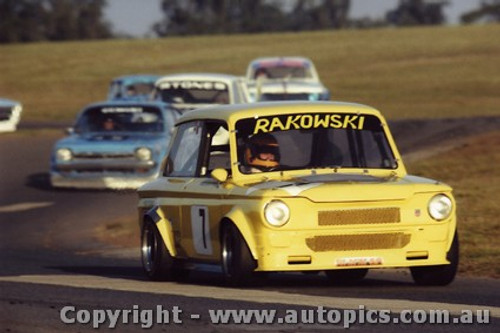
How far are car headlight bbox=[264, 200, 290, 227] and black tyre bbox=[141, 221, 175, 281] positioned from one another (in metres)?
1.77

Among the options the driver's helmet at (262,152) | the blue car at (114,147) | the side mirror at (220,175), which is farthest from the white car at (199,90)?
the side mirror at (220,175)

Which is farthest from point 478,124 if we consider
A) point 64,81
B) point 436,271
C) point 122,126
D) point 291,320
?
point 64,81

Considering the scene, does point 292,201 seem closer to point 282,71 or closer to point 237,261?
point 237,261

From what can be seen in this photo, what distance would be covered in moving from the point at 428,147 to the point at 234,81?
Result: 3691 millimetres

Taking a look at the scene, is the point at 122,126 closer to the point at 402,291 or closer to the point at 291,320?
the point at 402,291

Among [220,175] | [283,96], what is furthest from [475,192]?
[283,96]

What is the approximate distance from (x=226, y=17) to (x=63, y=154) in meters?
122

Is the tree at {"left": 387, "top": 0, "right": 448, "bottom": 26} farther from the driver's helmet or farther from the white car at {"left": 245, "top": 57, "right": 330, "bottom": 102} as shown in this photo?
the driver's helmet

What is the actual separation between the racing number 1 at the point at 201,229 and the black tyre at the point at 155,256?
49 cm

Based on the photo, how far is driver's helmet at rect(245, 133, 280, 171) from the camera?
12047 millimetres

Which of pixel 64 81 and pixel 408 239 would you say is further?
pixel 64 81

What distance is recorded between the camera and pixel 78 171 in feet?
85.6

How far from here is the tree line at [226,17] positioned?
414ft

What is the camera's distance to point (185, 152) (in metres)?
13.0
